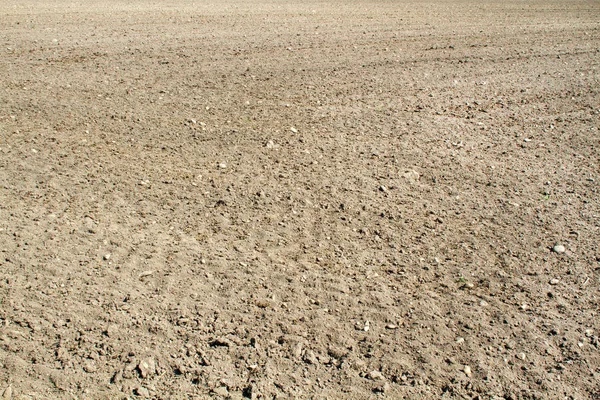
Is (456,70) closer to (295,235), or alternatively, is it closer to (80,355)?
(295,235)

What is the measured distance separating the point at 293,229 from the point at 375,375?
1.63 m

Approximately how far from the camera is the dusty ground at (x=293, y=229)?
3322 mm

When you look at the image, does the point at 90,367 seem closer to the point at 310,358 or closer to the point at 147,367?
the point at 147,367

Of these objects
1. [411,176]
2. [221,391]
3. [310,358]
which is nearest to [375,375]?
[310,358]

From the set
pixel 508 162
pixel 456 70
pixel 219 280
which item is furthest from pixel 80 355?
pixel 456 70

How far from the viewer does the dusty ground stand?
3322 mm

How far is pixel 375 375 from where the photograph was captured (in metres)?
3.28

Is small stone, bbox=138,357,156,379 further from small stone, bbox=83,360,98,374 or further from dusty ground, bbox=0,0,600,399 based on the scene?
small stone, bbox=83,360,98,374

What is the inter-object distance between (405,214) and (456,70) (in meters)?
5.32

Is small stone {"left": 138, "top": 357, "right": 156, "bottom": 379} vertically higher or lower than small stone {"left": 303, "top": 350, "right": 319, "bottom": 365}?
higher

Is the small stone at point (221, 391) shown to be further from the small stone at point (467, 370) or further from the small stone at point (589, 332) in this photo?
the small stone at point (589, 332)

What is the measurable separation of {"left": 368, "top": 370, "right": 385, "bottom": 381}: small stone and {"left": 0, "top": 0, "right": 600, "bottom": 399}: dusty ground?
1 centimetres

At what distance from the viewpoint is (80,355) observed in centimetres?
329

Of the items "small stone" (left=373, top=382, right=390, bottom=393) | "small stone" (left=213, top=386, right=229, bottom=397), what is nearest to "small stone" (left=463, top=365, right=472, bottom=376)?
"small stone" (left=373, top=382, right=390, bottom=393)
